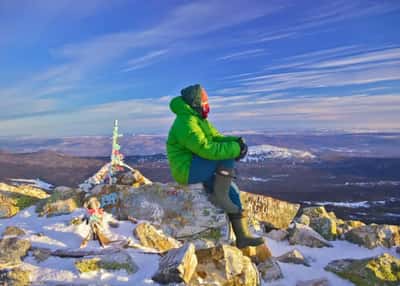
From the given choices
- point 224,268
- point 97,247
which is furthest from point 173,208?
point 224,268

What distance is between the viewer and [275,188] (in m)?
170

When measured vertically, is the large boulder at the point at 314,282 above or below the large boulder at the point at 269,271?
below

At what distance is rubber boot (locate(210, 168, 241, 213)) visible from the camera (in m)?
10.4

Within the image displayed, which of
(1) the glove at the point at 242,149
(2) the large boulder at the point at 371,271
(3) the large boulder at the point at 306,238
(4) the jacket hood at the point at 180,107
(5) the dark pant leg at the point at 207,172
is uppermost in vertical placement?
(4) the jacket hood at the point at 180,107

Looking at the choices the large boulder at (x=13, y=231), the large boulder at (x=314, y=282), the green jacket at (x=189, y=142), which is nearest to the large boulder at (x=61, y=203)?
the large boulder at (x=13, y=231)

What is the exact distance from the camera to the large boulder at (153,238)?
10.5 meters

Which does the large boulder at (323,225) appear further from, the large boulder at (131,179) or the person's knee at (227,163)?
the person's knee at (227,163)

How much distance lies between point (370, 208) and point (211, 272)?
487 ft

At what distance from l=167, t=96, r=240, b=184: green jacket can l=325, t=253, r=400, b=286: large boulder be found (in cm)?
451

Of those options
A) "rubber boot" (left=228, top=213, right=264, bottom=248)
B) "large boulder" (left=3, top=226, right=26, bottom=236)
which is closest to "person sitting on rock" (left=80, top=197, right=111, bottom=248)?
"large boulder" (left=3, top=226, right=26, bottom=236)

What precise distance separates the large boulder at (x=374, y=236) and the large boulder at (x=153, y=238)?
6600mm

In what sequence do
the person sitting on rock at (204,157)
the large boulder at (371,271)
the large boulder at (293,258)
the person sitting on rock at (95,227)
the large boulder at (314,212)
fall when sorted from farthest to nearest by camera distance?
the large boulder at (314,212) < the large boulder at (293,258) < the large boulder at (371,271) < the person sitting on rock at (204,157) < the person sitting on rock at (95,227)

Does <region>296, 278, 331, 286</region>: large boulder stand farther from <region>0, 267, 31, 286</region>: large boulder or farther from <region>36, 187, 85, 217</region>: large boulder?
<region>36, 187, 85, 217</region>: large boulder

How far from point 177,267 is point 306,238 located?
7.04 meters
